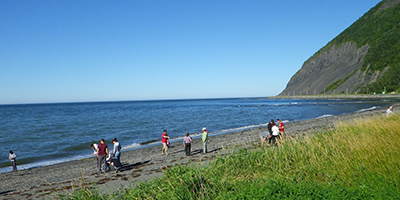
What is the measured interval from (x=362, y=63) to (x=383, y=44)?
12.8 meters

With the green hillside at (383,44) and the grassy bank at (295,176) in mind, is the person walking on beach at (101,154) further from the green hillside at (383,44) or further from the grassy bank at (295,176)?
the green hillside at (383,44)

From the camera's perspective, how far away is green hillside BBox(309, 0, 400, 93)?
101m

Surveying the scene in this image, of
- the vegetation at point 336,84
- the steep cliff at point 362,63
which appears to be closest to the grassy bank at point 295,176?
the steep cliff at point 362,63

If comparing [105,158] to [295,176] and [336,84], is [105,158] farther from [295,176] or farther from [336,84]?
[336,84]

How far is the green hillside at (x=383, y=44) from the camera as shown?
10082 cm

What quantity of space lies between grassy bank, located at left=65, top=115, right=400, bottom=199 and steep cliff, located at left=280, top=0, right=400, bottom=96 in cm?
10606

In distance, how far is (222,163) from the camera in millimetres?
9109

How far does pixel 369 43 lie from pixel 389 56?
2817cm

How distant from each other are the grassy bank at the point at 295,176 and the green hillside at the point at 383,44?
105443mm

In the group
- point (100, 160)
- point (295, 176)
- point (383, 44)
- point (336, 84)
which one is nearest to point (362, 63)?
point (383, 44)

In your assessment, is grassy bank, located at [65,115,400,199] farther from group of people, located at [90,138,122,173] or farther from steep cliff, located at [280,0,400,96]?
steep cliff, located at [280,0,400,96]

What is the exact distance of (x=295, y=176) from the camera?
7.30m

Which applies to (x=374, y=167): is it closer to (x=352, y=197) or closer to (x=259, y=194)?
(x=352, y=197)

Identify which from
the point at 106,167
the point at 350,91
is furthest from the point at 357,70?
the point at 106,167
